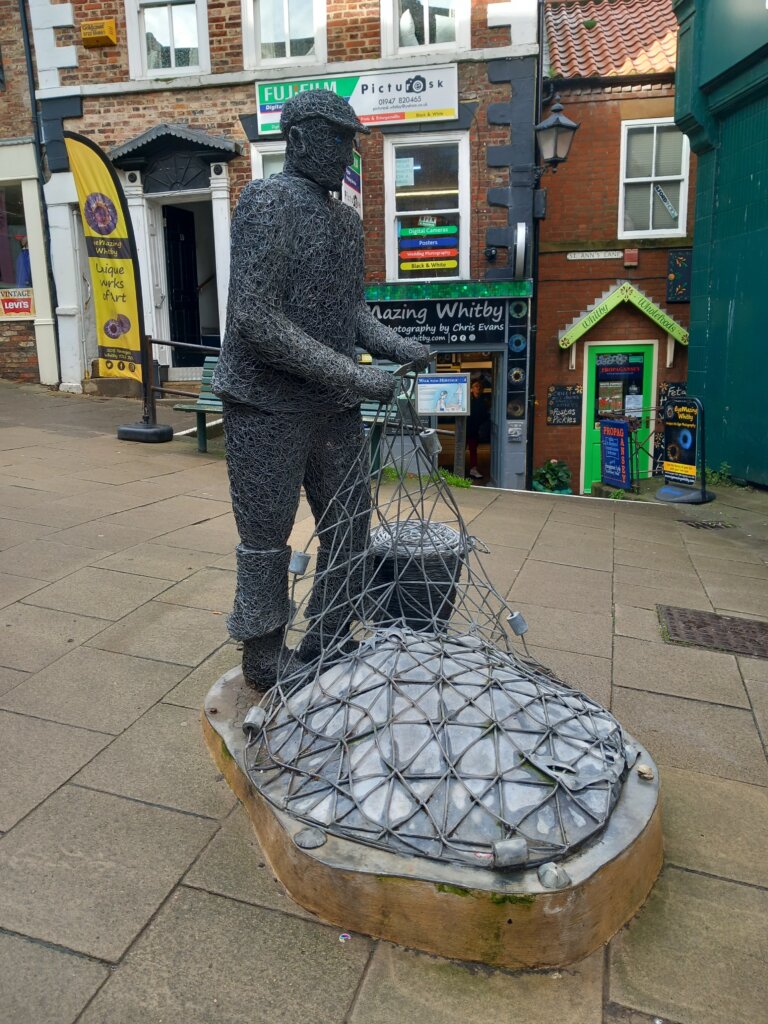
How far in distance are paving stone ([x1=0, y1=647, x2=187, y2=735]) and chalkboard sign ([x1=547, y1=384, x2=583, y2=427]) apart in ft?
38.3

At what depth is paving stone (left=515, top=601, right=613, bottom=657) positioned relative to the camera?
4.00 m

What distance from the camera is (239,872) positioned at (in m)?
2.29

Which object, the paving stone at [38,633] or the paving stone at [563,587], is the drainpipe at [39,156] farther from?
the paving stone at [563,587]

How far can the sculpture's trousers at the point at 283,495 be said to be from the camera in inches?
110

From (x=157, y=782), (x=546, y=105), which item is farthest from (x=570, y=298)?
(x=157, y=782)

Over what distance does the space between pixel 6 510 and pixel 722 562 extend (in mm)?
5473

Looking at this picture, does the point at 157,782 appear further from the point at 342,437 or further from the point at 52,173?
the point at 52,173

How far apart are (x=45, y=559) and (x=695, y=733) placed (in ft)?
12.0

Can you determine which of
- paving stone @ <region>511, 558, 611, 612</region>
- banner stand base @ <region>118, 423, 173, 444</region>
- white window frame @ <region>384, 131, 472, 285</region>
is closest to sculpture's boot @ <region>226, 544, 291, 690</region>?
paving stone @ <region>511, 558, 611, 612</region>

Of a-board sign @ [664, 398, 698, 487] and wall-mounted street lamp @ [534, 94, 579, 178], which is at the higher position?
wall-mounted street lamp @ [534, 94, 579, 178]

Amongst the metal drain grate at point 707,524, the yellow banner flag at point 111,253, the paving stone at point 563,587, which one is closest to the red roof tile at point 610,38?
the yellow banner flag at point 111,253

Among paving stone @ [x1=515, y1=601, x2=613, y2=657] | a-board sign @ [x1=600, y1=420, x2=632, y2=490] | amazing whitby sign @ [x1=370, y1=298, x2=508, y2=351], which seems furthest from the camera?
amazing whitby sign @ [x1=370, y1=298, x2=508, y2=351]

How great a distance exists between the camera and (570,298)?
13.8m

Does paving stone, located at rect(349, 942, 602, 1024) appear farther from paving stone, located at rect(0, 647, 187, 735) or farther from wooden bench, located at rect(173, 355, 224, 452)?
wooden bench, located at rect(173, 355, 224, 452)
